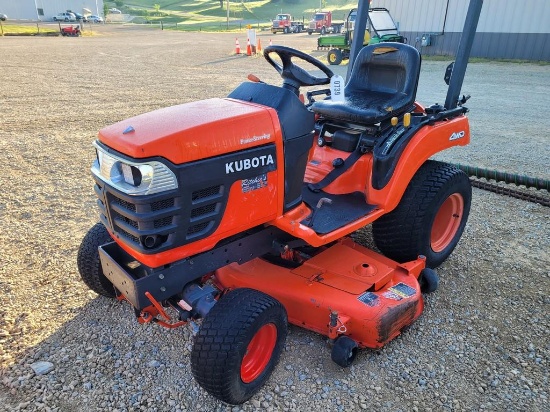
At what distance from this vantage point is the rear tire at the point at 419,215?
10.3ft

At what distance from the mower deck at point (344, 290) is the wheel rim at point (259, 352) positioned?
11.3 inches

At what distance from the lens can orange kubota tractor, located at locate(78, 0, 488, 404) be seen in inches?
82.5

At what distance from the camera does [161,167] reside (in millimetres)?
1975

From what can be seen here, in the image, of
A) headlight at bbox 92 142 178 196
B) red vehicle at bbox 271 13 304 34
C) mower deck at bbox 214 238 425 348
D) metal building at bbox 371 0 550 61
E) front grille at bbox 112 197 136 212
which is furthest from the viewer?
red vehicle at bbox 271 13 304 34

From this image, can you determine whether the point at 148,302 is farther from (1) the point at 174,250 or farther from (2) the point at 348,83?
(2) the point at 348,83

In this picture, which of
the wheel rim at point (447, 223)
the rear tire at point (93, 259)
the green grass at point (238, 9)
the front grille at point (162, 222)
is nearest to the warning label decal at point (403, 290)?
the wheel rim at point (447, 223)

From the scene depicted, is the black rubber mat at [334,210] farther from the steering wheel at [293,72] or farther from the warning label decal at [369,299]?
the steering wheel at [293,72]

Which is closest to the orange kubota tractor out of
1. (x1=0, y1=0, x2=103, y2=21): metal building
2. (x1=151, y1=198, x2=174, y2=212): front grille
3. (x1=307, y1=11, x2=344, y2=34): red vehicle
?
(x1=151, y1=198, x2=174, y2=212): front grille

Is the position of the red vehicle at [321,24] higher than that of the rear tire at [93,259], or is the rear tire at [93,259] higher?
the red vehicle at [321,24]

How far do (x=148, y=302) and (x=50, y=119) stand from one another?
6706 mm

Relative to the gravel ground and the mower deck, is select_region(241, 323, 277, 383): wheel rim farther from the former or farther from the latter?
the mower deck

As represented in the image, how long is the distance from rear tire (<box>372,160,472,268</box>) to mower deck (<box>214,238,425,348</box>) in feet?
0.64

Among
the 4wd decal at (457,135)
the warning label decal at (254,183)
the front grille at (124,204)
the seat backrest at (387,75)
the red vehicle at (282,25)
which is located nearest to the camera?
the front grille at (124,204)

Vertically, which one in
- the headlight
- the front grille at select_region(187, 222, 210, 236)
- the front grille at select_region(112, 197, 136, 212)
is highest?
the headlight
